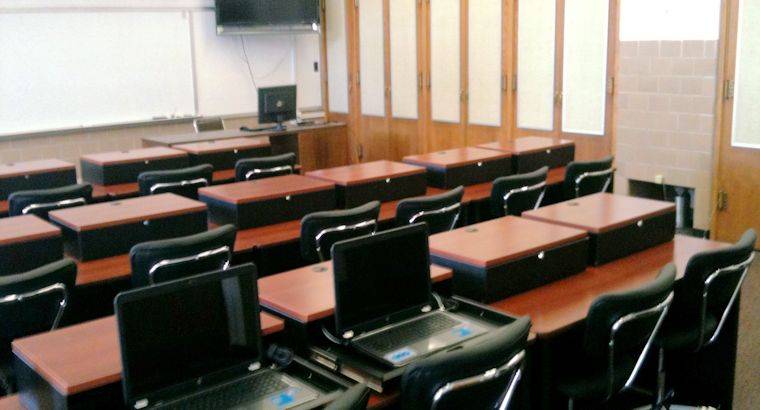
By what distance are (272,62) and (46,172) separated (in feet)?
16.0

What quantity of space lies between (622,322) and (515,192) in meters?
2.27

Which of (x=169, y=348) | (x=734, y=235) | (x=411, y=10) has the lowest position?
(x=734, y=235)

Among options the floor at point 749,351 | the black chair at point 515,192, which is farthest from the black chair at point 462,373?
the black chair at point 515,192

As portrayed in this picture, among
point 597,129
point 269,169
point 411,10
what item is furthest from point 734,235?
point 411,10

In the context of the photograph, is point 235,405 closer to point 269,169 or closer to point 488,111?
point 269,169

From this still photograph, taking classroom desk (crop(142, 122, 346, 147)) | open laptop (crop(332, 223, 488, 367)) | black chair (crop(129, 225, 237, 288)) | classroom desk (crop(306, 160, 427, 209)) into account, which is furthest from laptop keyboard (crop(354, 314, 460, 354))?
classroom desk (crop(142, 122, 346, 147))

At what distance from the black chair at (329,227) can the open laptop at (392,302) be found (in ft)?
4.20

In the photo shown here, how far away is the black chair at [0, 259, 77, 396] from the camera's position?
9.68 feet

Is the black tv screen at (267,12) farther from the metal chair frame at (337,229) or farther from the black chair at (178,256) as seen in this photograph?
the black chair at (178,256)

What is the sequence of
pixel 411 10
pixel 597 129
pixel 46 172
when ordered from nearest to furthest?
pixel 46 172
pixel 597 129
pixel 411 10

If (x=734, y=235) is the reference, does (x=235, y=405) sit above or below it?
above

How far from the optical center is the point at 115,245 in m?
3.85

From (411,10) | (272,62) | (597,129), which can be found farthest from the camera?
(272,62)

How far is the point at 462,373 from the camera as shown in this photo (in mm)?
2047
